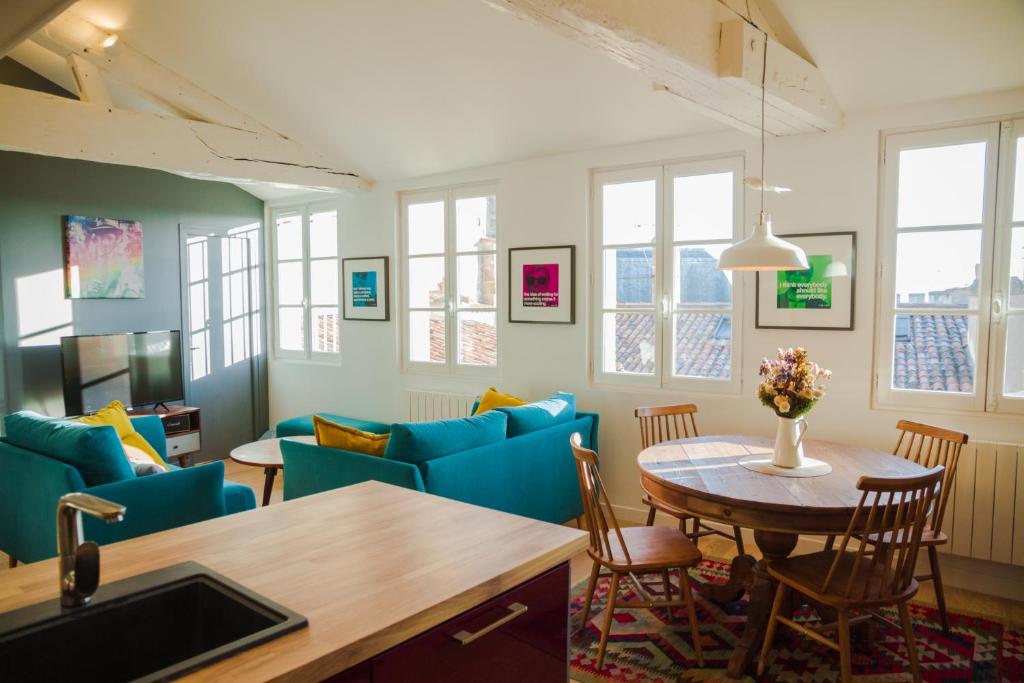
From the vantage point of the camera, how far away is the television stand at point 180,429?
563 centimetres

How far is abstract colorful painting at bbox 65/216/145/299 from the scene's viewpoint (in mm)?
5453

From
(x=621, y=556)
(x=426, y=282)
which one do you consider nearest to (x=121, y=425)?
(x=426, y=282)

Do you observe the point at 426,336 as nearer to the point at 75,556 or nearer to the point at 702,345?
the point at 702,345

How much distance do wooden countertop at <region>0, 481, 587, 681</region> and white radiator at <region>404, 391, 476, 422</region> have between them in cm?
348

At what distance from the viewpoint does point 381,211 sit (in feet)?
19.8

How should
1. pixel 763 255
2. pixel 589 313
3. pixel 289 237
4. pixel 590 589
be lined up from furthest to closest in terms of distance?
pixel 289 237
pixel 589 313
pixel 590 589
pixel 763 255

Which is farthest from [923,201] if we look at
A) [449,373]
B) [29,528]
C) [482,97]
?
[29,528]

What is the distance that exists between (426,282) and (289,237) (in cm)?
191

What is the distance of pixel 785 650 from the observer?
116 inches

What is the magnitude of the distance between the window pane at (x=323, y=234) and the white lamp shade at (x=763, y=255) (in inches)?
174

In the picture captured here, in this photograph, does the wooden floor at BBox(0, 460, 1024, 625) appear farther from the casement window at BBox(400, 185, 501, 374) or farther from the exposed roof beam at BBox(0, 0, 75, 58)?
the exposed roof beam at BBox(0, 0, 75, 58)

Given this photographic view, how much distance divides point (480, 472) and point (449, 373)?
2.21 m

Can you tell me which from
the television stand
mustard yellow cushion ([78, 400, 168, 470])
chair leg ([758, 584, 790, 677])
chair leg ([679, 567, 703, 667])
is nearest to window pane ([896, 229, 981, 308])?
chair leg ([758, 584, 790, 677])

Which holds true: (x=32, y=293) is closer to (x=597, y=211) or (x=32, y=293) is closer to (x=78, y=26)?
(x=78, y=26)
